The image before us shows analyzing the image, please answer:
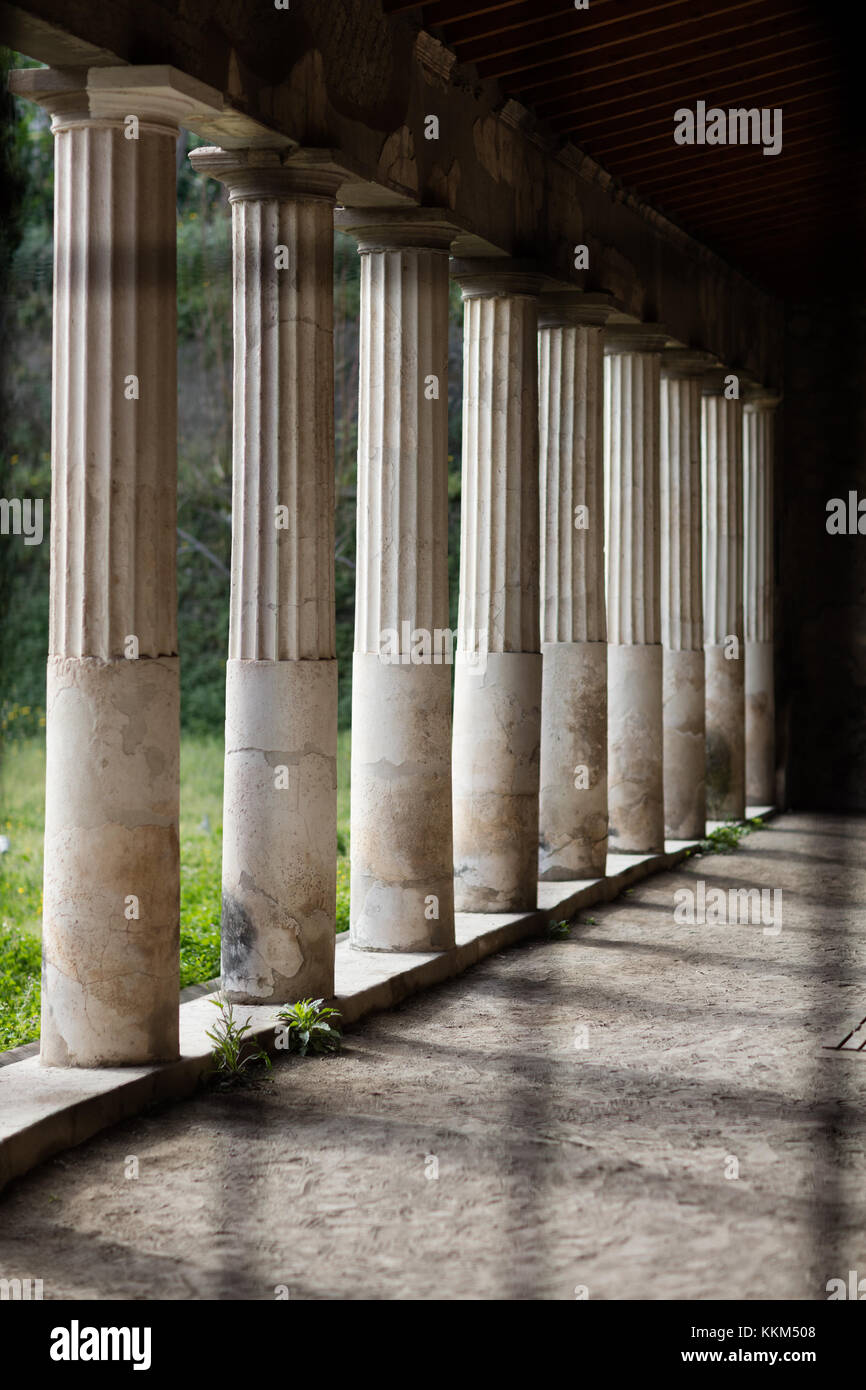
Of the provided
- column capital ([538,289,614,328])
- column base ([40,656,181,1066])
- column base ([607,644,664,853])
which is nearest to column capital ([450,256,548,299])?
column capital ([538,289,614,328])

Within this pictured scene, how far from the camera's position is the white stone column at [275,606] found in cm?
892

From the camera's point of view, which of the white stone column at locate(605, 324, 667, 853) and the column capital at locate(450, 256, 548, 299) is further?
the white stone column at locate(605, 324, 667, 853)

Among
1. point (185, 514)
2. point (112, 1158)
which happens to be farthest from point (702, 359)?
point (185, 514)

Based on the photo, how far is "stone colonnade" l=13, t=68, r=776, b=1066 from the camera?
24.3 feet

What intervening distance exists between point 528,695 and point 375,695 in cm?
201

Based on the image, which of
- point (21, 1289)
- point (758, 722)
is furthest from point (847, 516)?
point (21, 1289)

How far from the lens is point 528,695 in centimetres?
1213

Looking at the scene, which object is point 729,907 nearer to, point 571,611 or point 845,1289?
point 571,611

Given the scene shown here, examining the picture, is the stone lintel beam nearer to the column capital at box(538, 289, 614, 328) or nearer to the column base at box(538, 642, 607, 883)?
the column capital at box(538, 289, 614, 328)

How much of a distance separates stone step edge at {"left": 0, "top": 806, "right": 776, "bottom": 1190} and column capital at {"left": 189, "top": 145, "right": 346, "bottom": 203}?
418 cm

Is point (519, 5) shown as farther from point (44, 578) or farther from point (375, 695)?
point (44, 578)

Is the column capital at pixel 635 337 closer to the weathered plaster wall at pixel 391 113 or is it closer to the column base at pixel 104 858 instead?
the weathered plaster wall at pixel 391 113
